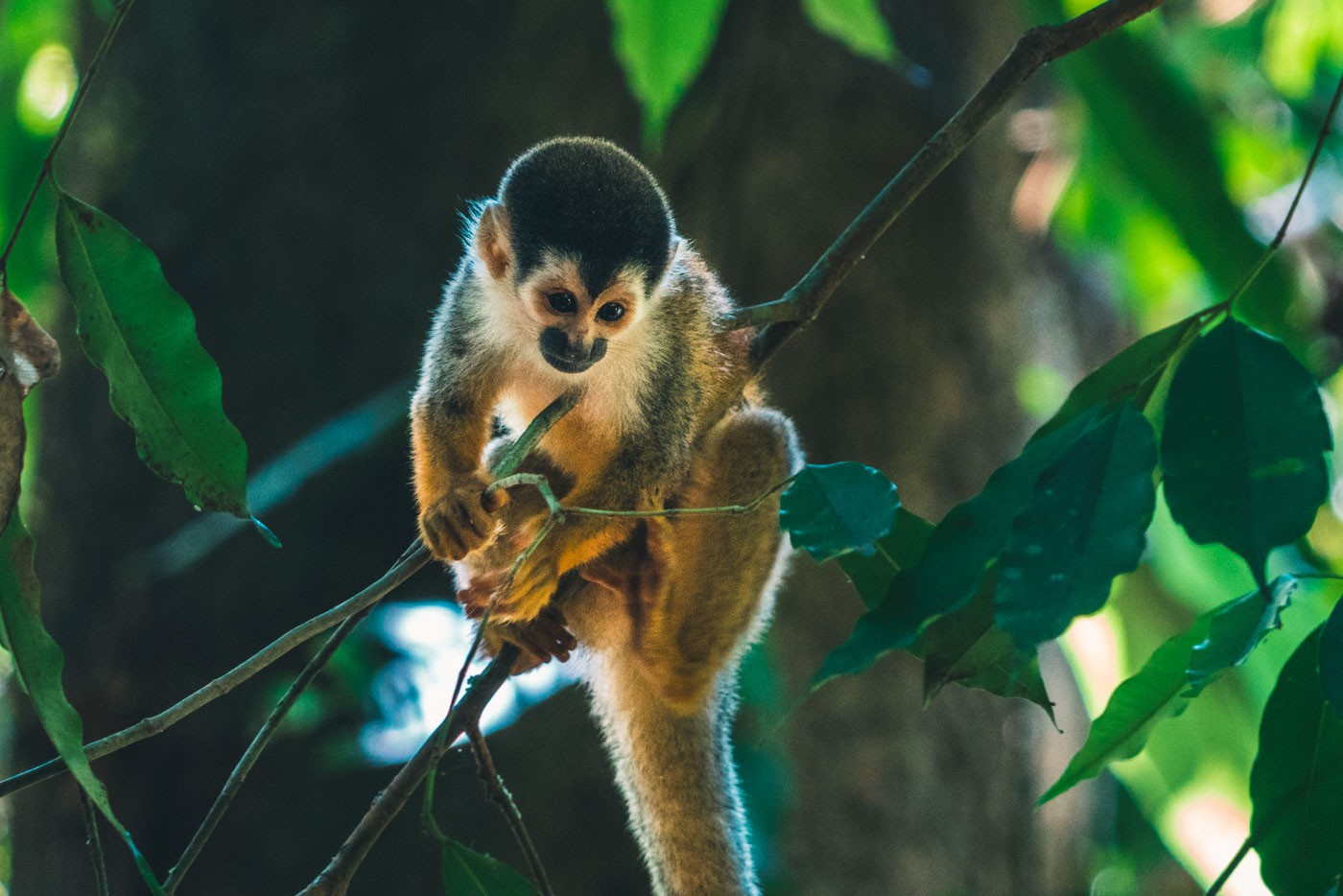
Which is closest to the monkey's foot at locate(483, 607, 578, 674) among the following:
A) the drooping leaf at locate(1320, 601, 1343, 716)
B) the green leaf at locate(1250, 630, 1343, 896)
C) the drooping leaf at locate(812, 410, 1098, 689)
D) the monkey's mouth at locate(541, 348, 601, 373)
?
the monkey's mouth at locate(541, 348, 601, 373)

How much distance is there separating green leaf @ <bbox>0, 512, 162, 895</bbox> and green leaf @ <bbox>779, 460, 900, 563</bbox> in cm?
68

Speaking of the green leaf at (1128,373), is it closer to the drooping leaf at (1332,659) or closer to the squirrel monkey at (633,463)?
the drooping leaf at (1332,659)

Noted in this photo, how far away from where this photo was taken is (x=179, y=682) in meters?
3.15

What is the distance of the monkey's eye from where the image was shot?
2.01m

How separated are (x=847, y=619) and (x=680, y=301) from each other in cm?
207

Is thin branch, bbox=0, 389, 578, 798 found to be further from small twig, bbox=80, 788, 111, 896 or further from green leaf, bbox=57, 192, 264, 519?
green leaf, bbox=57, 192, 264, 519

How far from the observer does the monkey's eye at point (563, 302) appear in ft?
6.59

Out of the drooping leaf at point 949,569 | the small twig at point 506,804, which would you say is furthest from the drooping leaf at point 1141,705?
the small twig at point 506,804

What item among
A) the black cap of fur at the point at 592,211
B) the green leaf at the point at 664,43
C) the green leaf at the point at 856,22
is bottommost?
the black cap of fur at the point at 592,211

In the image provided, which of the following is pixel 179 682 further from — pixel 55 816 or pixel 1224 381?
pixel 1224 381

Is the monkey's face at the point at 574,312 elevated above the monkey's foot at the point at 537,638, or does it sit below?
above

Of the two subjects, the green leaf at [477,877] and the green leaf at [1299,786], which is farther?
the green leaf at [477,877]

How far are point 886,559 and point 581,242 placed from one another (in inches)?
32.8

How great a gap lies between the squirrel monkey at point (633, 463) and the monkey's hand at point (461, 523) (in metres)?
0.02
